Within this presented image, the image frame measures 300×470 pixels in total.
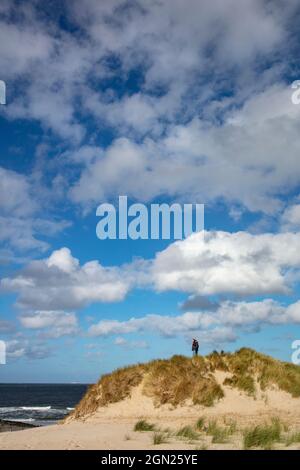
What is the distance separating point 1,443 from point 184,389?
12.7 meters

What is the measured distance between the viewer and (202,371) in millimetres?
26906

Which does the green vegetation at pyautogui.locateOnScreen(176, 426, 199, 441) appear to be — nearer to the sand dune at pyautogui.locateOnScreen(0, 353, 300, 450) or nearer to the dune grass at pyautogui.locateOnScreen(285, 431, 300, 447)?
the sand dune at pyautogui.locateOnScreen(0, 353, 300, 450)

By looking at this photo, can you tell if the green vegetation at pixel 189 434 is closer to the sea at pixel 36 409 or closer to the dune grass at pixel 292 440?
the dune grass at pixel 292 440

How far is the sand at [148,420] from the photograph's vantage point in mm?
14570

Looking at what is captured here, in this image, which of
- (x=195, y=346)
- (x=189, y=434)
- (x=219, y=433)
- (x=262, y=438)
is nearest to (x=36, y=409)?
(x=195, y=346)

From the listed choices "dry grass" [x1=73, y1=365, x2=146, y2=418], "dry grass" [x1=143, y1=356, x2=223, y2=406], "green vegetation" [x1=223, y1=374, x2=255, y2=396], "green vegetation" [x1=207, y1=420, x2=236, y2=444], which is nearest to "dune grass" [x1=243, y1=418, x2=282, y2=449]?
"green vegetation" [x1=207, y1=420, x2=236, y2=444]

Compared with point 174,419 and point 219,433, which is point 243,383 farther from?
point 219,433

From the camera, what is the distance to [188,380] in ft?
84.5

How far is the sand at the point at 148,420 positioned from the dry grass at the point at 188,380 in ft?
1.47

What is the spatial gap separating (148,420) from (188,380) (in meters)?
3.73
